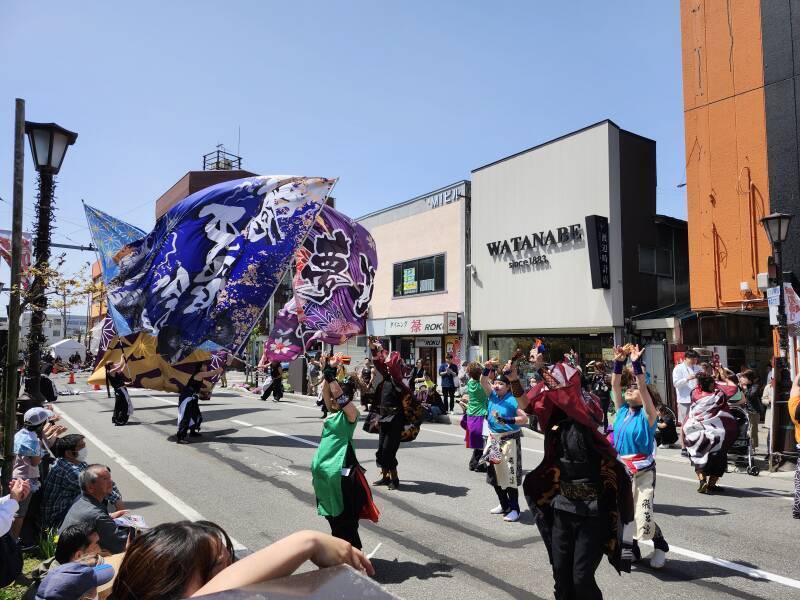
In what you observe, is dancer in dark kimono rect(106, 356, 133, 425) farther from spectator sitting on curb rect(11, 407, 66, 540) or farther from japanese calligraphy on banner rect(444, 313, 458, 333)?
japanese calligraphy on banner rect(444, 313, 458, 333)

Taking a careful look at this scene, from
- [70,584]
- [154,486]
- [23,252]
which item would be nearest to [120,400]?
[154,486]

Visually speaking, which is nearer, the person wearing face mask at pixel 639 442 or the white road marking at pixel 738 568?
the white road marking at pixel 738 568

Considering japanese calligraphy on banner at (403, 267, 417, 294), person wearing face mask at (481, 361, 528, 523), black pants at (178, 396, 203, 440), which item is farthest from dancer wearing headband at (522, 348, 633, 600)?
japanese calligraphy on banner at (403, 267, 417, 294)

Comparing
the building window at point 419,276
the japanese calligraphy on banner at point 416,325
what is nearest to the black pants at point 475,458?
the japanese calligraphy on banner at point 416,325

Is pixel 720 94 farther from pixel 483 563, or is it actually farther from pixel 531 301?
pixel 483 563

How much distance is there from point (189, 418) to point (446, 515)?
319 inches

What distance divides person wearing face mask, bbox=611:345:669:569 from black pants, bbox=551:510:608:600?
1.73 metres

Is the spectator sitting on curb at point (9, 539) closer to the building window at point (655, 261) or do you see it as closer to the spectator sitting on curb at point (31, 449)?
the spectator sitting on curb at point (31, 449)

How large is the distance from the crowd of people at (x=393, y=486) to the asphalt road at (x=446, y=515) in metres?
0.46

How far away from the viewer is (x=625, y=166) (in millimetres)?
20781

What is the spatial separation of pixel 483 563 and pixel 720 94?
1527 centimetres

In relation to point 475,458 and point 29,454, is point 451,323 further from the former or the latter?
point 29,454

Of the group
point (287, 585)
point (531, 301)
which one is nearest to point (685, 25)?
point (531, 301)

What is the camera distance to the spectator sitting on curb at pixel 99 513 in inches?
175
